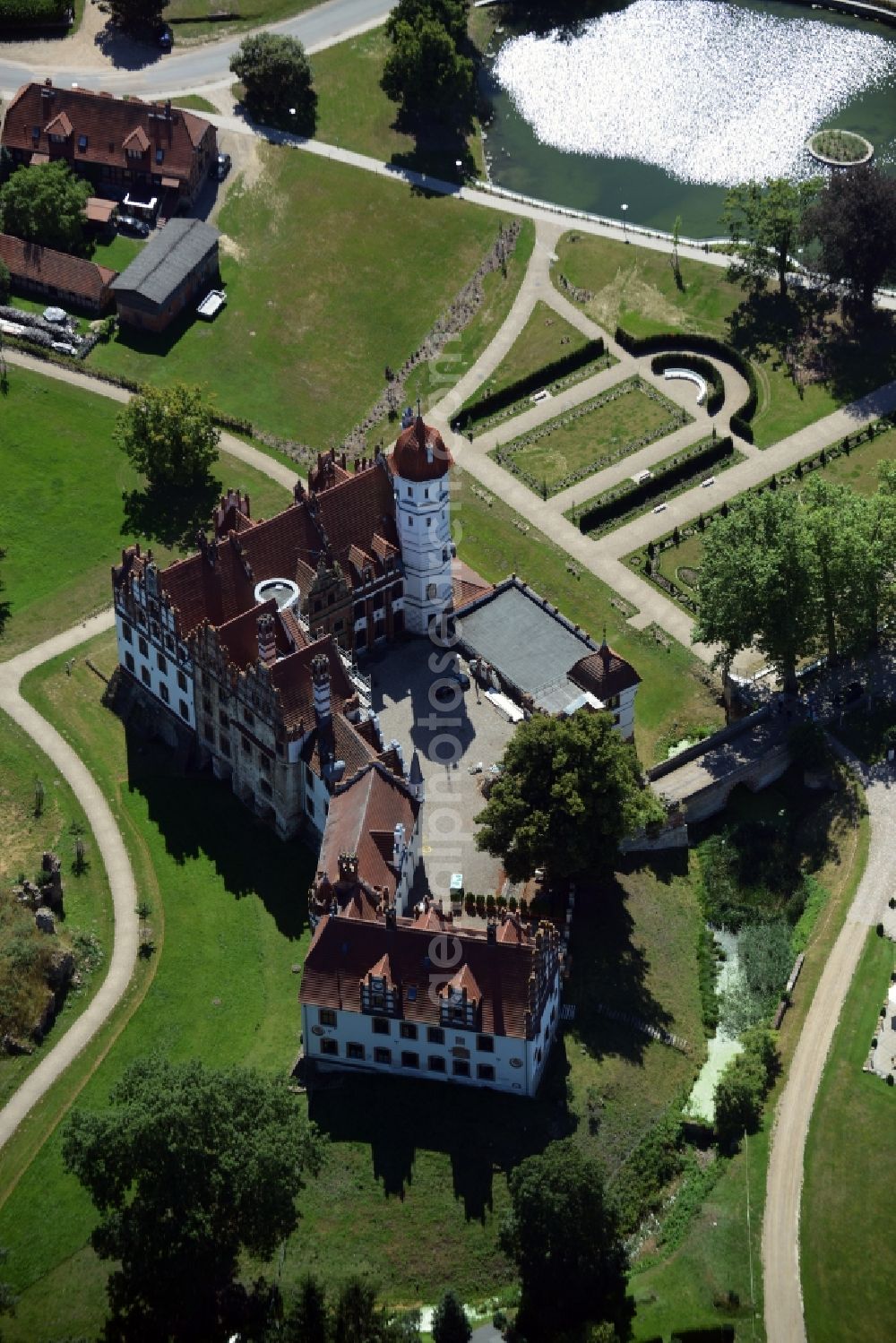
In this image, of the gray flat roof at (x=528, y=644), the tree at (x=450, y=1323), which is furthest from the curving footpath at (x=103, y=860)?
the gray flat roof at (x=528, y=644)

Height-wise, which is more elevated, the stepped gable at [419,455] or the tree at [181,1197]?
the stepped gable at [419,455]

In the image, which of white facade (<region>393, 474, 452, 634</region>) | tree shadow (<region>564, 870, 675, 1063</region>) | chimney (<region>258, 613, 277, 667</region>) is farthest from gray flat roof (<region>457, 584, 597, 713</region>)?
chimney (<region>258, 613, 277, 667</region>)

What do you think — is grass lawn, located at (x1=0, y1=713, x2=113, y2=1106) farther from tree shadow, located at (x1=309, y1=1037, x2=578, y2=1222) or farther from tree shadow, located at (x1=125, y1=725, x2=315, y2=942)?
tree shadow, located at (x1=309, y1=1037, x2=578, y2=1222)

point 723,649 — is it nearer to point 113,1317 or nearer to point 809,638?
point 809,638

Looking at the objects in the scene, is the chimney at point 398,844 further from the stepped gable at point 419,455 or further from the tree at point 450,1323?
the stepped gable at point 419,455

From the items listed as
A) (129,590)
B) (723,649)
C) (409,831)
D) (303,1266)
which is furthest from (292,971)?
(723,649)

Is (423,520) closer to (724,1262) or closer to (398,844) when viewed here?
(398,844)
